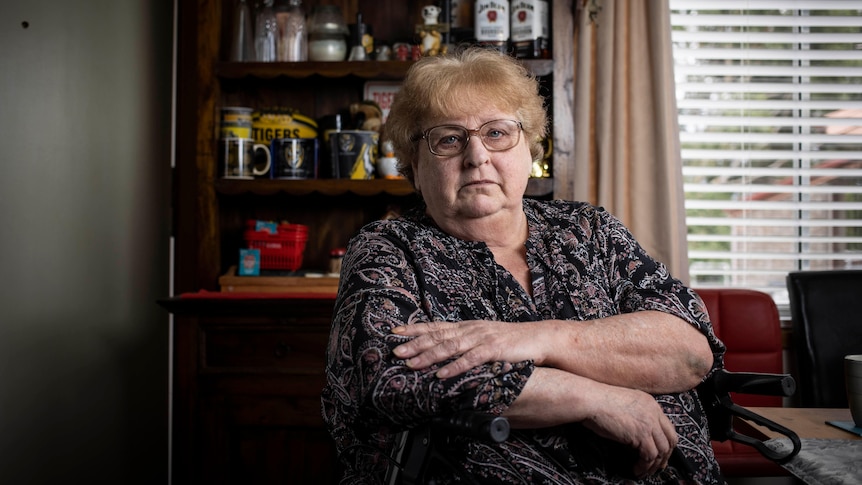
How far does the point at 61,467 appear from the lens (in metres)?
2.27

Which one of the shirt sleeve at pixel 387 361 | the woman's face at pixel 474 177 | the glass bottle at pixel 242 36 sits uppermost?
the glass bottle at pixel 242 36

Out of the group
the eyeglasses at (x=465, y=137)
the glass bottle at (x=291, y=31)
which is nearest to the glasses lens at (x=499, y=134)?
the eyeglasses at (x=465, y=137)

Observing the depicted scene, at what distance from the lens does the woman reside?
1.20 meters

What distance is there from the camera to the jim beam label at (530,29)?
2.53m

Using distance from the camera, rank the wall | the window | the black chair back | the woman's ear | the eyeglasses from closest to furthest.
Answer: the eyeglasses, the woman's ear, the wall, the black chair back, the window

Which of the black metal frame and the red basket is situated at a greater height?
the red basket

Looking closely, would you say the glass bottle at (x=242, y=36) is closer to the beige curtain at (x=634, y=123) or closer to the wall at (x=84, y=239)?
the wall at (x=84, y=239)

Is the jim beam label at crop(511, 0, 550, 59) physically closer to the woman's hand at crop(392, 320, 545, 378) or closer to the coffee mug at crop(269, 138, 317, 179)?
the coffee mug at crop(269, 138, 317, 179)


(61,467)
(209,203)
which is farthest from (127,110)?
(61,467)

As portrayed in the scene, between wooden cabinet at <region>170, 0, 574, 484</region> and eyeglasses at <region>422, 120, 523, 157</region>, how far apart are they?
89 cm

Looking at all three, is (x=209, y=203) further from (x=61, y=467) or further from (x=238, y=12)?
(x=61, y=467)

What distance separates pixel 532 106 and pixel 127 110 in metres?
1.70

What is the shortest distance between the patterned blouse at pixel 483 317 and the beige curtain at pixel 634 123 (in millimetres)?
1141

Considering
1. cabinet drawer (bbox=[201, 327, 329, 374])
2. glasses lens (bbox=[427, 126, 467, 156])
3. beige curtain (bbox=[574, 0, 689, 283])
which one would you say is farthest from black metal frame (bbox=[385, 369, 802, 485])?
beige curtain (bbox=[574, 0, 689, 283])
